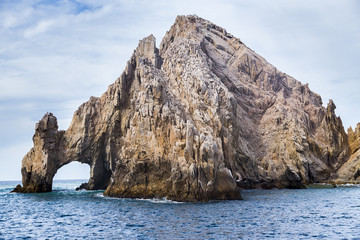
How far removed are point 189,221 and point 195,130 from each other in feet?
75.5

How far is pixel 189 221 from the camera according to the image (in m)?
35.8

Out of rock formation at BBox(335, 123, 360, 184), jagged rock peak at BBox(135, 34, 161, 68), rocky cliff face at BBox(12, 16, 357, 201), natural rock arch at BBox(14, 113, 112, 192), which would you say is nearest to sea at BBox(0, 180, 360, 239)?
rocky cliff face at BBox(12, 16, 357, 201)

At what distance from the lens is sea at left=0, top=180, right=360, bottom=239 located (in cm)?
3078

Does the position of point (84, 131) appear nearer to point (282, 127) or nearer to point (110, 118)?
point (110, 118)

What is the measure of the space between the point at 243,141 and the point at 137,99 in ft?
108

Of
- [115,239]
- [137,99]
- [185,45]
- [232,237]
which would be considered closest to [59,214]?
[115,239]

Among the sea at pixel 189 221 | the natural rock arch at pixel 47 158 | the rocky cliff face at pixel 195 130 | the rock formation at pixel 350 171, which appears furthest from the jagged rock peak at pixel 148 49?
the rock formation at pixel 350 171

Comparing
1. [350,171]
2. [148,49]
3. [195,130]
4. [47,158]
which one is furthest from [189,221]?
[350,171]

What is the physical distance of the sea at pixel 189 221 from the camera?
101ft

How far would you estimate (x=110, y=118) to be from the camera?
272ft

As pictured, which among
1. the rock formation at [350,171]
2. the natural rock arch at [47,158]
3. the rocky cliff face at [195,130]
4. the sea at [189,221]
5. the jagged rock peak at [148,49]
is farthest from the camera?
the jagged rock peak at [148,49]

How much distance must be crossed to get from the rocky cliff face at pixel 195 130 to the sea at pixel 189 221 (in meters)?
8.80

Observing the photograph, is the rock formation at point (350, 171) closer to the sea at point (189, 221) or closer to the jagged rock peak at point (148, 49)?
the sea at point (189, 221)

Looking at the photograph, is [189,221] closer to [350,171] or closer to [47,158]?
[47,158]
